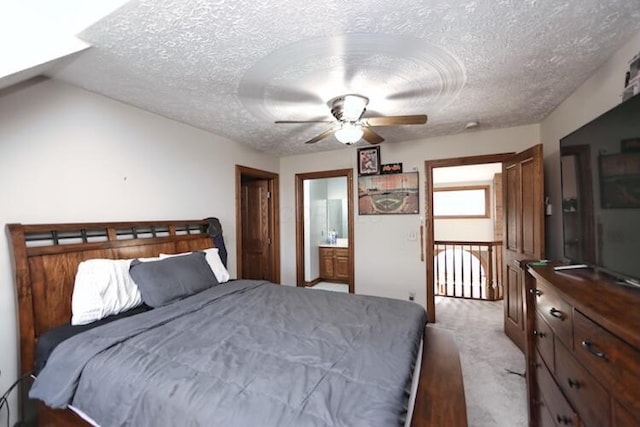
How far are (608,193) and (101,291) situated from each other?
308 cm

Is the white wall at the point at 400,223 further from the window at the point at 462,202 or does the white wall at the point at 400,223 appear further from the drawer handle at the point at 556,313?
the window at the point at 462,202

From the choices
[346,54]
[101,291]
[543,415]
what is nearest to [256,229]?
[101,291]

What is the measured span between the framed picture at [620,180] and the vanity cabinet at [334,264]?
14.4ft

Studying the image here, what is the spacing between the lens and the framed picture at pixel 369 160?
153 inches

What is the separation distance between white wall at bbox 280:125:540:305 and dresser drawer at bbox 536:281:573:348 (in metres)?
2.14

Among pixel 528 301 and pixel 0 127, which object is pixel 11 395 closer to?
pixel 0 127

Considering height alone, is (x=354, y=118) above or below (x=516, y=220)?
above

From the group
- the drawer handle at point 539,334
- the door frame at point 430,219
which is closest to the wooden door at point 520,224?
the door frame at point 430,219

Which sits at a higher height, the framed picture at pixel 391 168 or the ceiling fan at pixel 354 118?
the ceiling fan at pixel 354 118

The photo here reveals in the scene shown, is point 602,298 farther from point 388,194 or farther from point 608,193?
point 388,194

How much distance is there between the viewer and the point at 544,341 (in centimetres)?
149

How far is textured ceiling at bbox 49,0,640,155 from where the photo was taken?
1.35 meters

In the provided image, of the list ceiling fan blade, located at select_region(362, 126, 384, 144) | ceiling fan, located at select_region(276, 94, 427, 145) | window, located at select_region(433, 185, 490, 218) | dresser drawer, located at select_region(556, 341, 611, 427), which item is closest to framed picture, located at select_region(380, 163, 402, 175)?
ceiling fan blade, located at select_region(362, 126, 384, 144)

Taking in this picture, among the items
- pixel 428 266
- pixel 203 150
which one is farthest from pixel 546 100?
pixel 203 150
